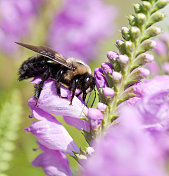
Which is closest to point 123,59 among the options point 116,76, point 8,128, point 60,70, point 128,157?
point 116,76

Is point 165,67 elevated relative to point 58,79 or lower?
elevated

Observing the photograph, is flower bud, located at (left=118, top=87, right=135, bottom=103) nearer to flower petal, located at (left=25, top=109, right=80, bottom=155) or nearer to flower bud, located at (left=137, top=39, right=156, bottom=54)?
flower bud, located at (left=137, top=39, right=156, bottom=54)

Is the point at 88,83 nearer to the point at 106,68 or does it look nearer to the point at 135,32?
the point at 106,68

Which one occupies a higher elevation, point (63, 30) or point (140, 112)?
point (63, 30)

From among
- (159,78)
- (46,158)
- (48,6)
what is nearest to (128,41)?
(159,78)

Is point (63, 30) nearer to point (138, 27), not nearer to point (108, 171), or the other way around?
point (138, 27)

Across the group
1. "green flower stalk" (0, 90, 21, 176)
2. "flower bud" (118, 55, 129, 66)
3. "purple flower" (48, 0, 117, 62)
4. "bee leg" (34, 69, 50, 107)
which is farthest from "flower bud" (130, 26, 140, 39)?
"purple flower" (48, 0, 117, 62)

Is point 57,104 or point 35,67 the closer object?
point 57,104
